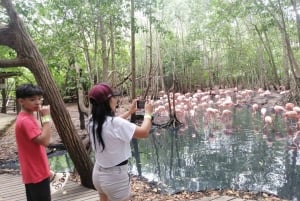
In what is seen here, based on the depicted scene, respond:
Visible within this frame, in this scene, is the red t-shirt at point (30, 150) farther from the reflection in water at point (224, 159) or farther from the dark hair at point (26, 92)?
the reflection in water at point (224, 159)

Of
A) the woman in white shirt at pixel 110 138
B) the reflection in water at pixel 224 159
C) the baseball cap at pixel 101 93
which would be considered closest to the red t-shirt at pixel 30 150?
the woman in white shirt at pixel 110 138

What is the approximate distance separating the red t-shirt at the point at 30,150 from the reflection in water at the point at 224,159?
349cm

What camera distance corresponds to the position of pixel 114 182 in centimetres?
232

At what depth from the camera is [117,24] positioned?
9.91 metres

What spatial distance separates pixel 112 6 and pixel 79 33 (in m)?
1.18

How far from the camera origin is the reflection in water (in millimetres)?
6039

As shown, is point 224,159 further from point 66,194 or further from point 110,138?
point 110,138

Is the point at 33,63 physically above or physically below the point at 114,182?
above

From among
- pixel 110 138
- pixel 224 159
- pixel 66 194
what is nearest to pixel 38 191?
pixel 110 138

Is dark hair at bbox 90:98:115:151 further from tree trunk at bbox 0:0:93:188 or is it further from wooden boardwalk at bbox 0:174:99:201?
tree trunk at bbox 0:0:93:188

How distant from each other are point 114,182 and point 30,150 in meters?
0.69

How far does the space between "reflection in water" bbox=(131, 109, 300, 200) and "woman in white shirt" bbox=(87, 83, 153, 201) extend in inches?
140

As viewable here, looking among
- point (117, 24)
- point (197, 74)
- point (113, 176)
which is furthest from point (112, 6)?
point (197, 74)

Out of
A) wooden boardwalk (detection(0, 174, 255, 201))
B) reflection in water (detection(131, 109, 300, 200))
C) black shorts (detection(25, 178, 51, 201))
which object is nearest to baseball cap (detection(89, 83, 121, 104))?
black shorts (detection(25, 178, 51, 201))
